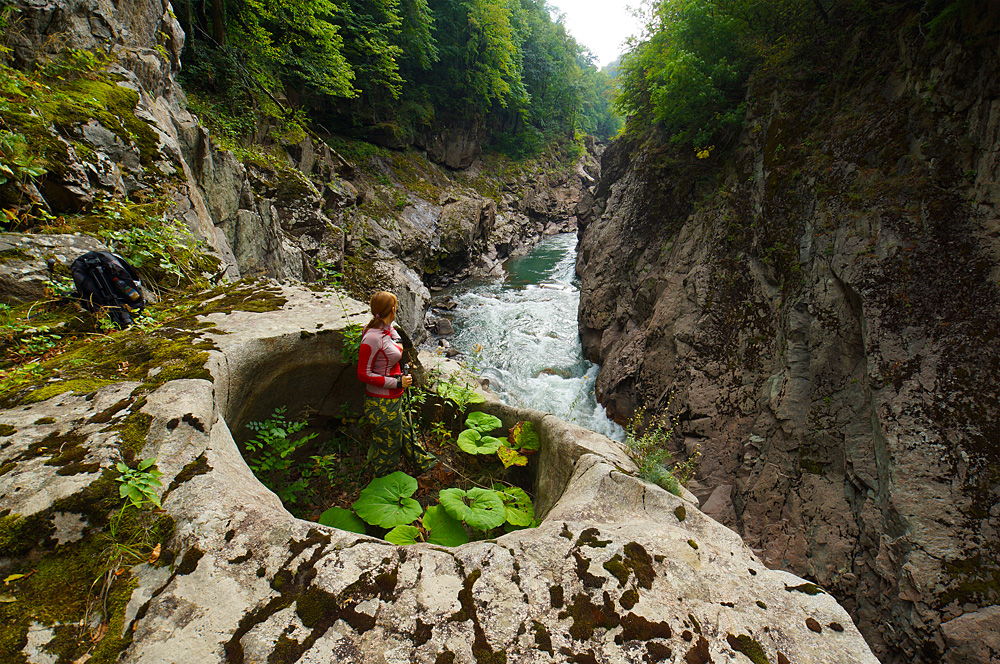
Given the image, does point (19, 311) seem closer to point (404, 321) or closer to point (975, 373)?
point (404, 321)

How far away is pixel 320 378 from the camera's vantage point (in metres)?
4.18

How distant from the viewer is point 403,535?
8.66ft

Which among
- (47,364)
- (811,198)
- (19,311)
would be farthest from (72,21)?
(811,198)

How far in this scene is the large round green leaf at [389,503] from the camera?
9.05ft

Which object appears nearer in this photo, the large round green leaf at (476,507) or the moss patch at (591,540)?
the moss patch at (591,540)

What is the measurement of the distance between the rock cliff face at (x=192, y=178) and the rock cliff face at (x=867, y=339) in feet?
26.9

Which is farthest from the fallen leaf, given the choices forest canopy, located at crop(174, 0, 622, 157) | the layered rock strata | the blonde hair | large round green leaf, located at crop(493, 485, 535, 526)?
forest canopy, located at crop(174, 0, 622, 157)

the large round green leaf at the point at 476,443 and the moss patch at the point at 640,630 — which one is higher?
the moss patch at the point at 640,630

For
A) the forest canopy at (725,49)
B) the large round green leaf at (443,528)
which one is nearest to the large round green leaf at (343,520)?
the large round green leaf at (443,528)

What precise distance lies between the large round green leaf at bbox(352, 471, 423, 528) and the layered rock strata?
→ 26.8 inches

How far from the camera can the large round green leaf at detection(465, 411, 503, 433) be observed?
4190 mm

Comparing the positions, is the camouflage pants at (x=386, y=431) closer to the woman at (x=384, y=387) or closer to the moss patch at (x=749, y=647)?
the woman at (x=384, y=387)

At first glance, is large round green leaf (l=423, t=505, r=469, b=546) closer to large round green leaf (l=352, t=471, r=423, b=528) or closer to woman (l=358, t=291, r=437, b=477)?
large round green leaf (l=352, t=471, r=423, b=528)

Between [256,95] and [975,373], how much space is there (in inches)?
725
